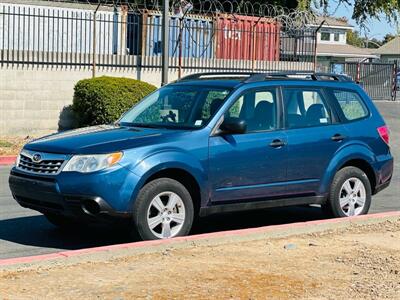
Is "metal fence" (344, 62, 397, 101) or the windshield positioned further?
"metal fence" (344, 62, 397, 101)

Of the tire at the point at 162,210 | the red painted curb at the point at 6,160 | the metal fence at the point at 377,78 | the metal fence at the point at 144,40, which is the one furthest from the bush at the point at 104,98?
the metal fence at the point at 377,78

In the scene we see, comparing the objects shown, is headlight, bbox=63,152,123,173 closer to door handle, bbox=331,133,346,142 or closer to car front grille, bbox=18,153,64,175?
car front grille, bbox=18,153,64,175

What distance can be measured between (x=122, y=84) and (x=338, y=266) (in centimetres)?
1341

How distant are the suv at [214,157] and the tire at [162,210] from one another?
0.01 m

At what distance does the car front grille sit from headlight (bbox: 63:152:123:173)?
0.14m

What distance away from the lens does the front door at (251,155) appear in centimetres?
810

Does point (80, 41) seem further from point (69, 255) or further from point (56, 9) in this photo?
point (69, 255)

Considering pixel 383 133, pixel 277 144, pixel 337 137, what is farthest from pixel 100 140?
pixel 383 133

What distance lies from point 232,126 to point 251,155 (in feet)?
1.40

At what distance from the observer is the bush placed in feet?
62.2

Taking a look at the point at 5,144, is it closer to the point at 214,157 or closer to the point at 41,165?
the point at 41,165

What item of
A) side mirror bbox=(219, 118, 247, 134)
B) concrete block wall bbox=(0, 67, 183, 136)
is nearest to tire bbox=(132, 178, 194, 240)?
side mirror bbox=(219, 118, 247, 134)

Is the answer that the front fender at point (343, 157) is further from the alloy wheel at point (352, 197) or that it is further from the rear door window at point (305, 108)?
the rear door window at point (305, 108)

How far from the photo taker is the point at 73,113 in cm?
2016
